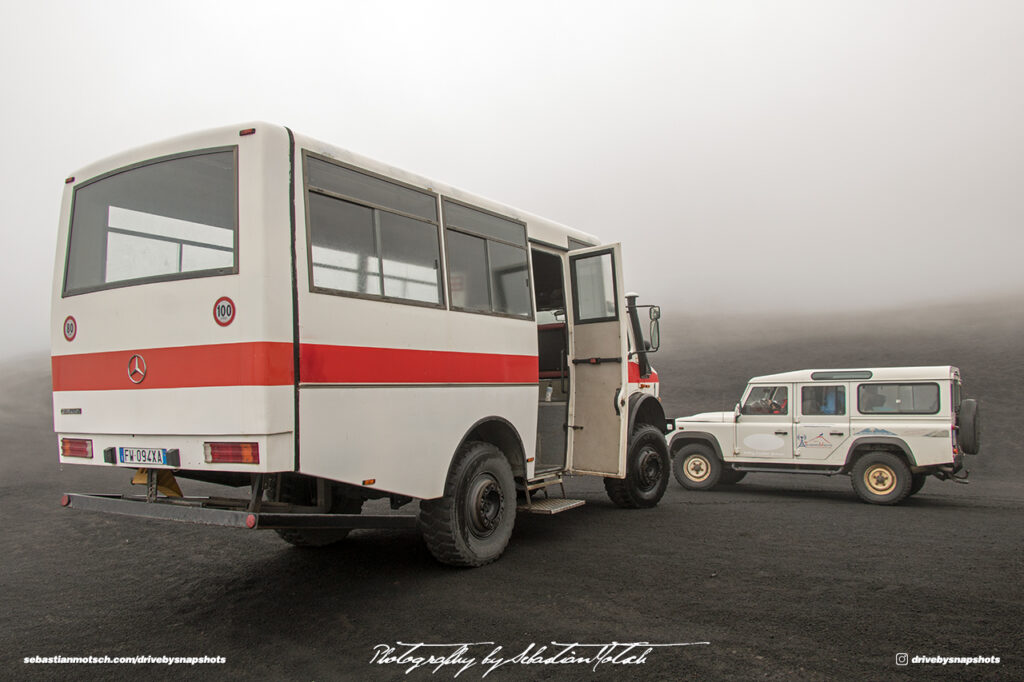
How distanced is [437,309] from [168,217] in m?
2.19

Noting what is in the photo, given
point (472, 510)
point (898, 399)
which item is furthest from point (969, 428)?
point (472, 510)

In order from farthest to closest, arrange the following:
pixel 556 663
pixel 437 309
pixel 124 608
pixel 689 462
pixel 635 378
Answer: pixel 689 462 < pixel 635 378 < pixel 437 309 < pixel 124 608 < pixel 556 663

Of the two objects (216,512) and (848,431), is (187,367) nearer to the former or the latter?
(216,512)

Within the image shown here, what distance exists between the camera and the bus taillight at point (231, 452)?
4555 mm

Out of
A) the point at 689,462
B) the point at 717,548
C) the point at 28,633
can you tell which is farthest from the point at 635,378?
the point at 28,633

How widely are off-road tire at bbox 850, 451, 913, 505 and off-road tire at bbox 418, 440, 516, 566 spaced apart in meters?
6.61

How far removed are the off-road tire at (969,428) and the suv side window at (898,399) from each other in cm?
36

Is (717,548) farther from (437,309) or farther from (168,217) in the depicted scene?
(168,217)

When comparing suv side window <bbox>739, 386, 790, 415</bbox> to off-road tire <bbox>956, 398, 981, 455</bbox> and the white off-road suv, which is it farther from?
off-road tire <bbox>956, 398, 981, 455</bbox>

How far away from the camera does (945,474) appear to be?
10.3 meters

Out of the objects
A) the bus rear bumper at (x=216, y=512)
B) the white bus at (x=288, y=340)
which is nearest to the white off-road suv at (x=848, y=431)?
the white bus at (x=288, y=340)

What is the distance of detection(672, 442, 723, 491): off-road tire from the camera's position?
12141 mm

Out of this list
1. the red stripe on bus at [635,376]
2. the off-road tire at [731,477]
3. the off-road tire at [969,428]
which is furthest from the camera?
the off-road tire at [731,477]
